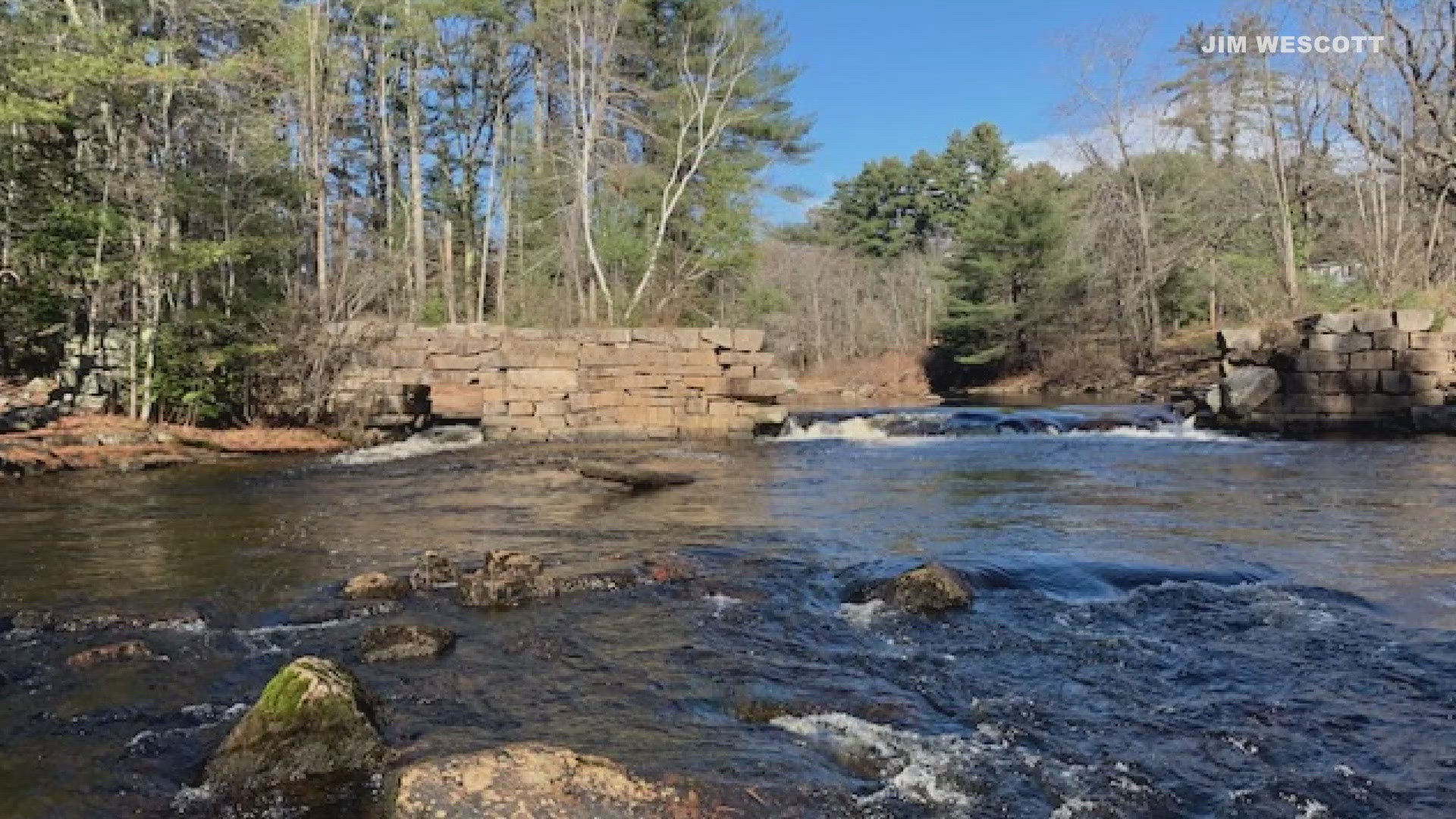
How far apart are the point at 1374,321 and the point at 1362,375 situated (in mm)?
831

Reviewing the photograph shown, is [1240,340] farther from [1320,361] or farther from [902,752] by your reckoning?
[902,752]

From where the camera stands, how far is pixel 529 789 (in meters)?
2.68

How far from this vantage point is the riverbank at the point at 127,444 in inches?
453

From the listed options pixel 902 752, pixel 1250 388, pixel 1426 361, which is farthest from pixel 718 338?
pixel 902 752

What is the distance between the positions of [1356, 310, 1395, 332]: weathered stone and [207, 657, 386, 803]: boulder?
15807 mm

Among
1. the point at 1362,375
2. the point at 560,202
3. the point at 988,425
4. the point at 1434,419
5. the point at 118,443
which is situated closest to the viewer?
the point at 118,443

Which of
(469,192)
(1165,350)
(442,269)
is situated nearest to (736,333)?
(442,269)

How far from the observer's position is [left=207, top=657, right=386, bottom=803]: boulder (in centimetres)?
303

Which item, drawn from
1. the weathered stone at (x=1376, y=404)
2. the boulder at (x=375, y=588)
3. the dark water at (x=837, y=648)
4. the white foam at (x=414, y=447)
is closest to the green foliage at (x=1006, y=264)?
the weathered stone at (x=1376, y=404)

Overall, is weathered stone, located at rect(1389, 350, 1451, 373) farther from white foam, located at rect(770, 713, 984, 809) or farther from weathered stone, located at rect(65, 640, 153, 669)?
weathered stone, located at rect(65, 640, 153, 669)

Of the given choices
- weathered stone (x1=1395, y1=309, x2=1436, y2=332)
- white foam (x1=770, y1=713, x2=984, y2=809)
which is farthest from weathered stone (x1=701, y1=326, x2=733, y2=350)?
white foam (x1=770, y1=713, x2=984, y2=809)

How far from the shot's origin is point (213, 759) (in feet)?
10.3

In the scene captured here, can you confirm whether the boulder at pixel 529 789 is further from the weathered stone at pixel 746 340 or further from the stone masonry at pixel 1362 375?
the stone masonry at pixel 1362 375

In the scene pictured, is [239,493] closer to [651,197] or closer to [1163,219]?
[651,197]
